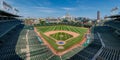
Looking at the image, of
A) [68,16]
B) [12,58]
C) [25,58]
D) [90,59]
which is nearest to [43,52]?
[25,58]

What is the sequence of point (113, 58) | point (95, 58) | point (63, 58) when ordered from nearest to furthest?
point (113, 58) → point (95, 58) → point (63, 58)

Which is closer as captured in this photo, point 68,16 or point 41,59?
point 41,59

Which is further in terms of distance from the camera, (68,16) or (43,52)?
(68,16)

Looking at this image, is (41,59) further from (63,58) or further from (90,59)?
(90,59)

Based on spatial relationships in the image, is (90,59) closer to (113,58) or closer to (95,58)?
(95,58)

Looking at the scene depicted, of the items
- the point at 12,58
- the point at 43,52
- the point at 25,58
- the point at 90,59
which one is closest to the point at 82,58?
the point at 90,59

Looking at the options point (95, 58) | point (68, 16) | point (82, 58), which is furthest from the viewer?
point (68, 16)

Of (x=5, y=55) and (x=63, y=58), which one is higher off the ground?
(x=5, y=55)

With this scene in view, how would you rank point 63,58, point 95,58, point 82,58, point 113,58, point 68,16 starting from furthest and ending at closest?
1. point 68,16
2. point 63,58
3. point 82,58
4. point 95,58
5. point 113,58

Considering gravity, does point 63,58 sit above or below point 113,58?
below
